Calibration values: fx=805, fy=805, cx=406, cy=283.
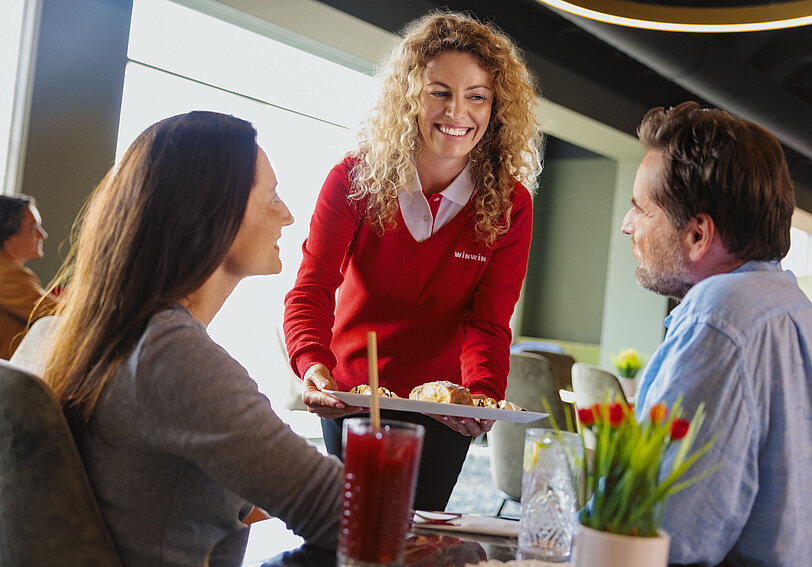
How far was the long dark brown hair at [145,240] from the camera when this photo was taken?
107 centimetres

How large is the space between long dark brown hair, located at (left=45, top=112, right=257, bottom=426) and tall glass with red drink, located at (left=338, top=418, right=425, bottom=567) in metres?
0.42

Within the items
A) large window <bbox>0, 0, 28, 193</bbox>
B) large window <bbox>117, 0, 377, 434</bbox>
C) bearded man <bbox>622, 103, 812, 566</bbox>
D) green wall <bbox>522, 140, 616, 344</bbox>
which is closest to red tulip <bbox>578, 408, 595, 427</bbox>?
bearded man <bbox>622, 103, 812, 566</bbox>

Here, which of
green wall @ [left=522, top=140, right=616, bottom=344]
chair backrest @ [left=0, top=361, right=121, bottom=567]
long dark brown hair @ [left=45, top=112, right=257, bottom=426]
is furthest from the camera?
green wall @ [left=522, top=140, right=616, bottom=344]

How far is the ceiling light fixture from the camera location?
287 cm

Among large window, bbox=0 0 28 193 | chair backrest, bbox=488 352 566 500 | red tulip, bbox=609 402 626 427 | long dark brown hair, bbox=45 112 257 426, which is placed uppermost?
large window, bbox=0 0 28 193

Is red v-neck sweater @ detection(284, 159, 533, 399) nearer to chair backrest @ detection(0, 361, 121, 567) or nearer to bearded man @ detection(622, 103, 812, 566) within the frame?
bearded man @ detection(622, 103, 812, 566)

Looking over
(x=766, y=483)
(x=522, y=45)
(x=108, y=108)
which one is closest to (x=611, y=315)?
(x=522, y=45)

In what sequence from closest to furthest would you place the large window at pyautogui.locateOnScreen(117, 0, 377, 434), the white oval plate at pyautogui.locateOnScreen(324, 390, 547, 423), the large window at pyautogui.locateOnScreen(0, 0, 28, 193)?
the white oval plate at pyautogui.locateOnScreen(324, 390, 547, 423), the large window at pyautogui.locateOnScreen(0, 0, 28, 193), the large window at pyautogui.locateOnScreen(117, 0, 377, 434)

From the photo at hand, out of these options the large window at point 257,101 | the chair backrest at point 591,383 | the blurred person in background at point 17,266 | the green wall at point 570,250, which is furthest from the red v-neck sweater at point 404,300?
the green wall at point 570,250

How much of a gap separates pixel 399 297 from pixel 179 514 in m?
1.07

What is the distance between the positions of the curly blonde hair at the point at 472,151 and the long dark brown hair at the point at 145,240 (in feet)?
2.95

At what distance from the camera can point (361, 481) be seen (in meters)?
0.78

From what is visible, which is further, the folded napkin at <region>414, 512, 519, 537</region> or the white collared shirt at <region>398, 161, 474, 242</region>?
the white collared shirt at <region>398, 161, 474, 242</region>

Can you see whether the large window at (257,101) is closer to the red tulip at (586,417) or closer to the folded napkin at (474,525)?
the folded napkin at (474,525)
